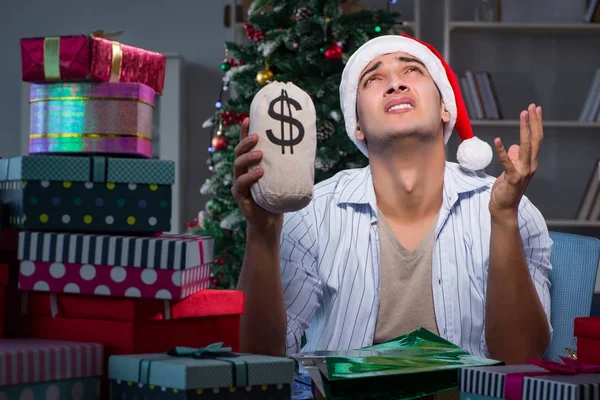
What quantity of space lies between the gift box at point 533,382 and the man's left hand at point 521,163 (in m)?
0.36

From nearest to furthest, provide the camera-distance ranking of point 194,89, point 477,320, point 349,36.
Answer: point 477,320 < point 349,36 < point 194,89

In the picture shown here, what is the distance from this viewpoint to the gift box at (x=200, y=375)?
0.79 metres

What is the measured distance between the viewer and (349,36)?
11.1 ft

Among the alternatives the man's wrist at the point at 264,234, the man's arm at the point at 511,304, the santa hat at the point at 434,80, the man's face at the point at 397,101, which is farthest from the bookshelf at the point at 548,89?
the man's wrist at the point at 264,234

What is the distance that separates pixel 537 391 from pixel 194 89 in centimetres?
454

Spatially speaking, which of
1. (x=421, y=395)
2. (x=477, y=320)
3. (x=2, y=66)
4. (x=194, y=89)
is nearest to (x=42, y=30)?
(x=2, y=66)

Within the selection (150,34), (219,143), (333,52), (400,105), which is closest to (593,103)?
(333,52)

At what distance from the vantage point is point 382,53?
68.7 inches

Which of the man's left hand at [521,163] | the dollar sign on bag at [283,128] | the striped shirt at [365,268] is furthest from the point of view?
the striped shirt at [365,268]

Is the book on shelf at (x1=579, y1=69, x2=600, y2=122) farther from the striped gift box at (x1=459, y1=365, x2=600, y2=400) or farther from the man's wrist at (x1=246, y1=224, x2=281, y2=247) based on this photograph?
the striped gift box at (x1=459, y1=365, x2=600, y2=400)

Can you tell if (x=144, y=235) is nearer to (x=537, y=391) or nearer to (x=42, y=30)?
(x=537, y=391)

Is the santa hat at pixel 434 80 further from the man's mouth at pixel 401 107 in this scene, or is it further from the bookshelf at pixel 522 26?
the bookshelf at pixel 522 26

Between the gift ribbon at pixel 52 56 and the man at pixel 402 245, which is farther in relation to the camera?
the man at pixel 402 245

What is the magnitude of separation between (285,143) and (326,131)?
91.6 inches
